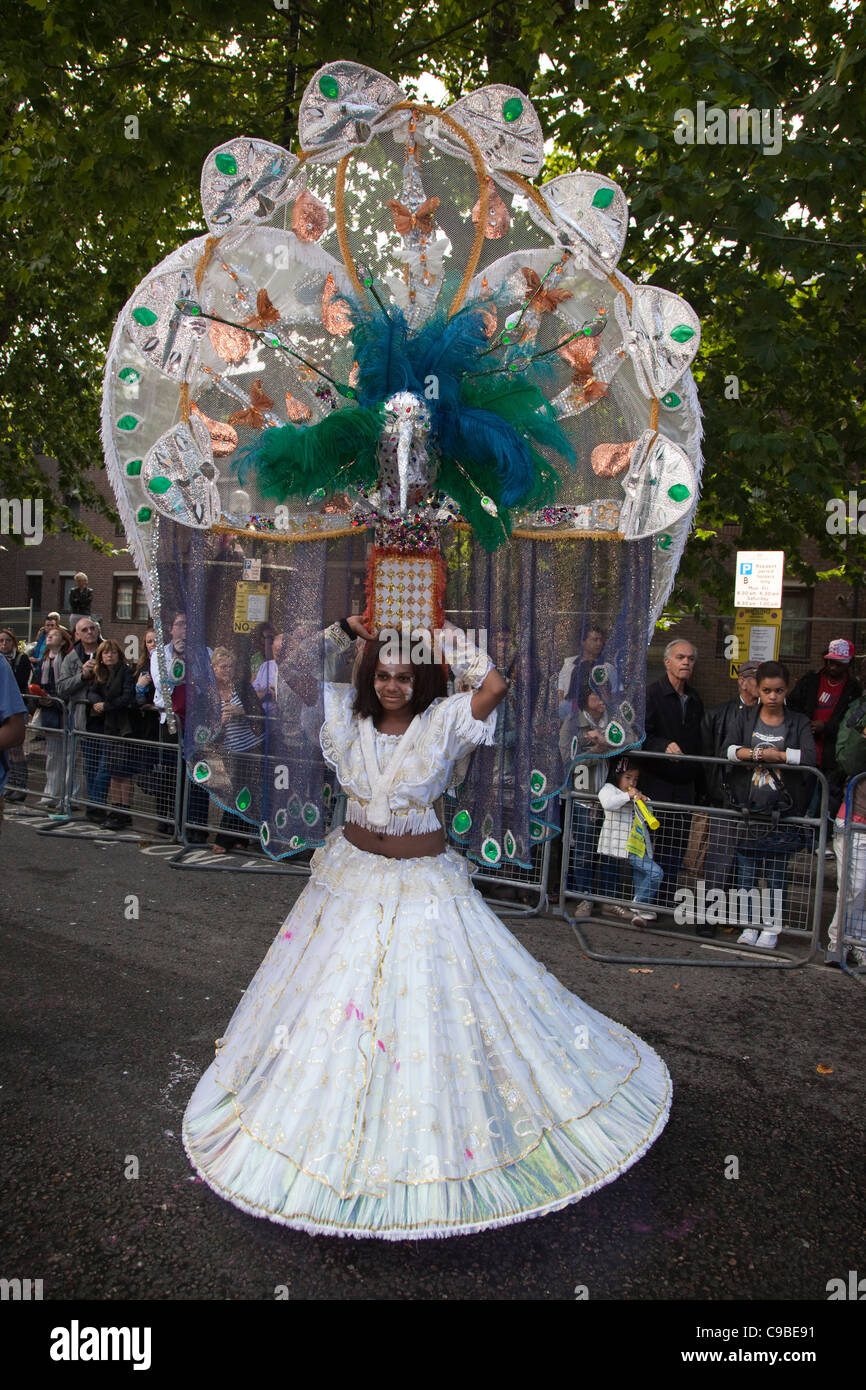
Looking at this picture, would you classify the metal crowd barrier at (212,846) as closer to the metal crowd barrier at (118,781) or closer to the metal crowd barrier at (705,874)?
the metal crowd barrier at (705,874)

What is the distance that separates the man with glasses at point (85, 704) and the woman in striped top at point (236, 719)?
6.27 meters

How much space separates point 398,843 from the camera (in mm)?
3338

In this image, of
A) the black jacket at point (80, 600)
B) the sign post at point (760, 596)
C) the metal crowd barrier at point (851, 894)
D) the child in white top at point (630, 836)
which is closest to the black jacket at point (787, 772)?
the metal crowd barrier at point (851, 894)

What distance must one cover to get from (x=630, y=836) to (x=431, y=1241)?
3800 mm

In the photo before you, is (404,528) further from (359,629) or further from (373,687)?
(373,687)

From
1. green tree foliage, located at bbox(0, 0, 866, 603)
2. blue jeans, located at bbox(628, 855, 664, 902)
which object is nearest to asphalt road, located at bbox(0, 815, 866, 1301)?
blue jeans, located at bbox(628, 855, 664, 902)

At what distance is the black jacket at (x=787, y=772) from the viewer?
20.6ft

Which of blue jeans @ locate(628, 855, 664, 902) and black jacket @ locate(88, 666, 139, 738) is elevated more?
black jacket @ locate(88, 666, 139, 738)

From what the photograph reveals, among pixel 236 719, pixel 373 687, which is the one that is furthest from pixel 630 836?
pixel 236 719

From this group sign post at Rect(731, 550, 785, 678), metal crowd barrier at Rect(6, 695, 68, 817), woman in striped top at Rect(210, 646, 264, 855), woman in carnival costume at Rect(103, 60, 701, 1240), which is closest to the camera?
woman in carnival costume at Rect(103, 60, 701, 1240)

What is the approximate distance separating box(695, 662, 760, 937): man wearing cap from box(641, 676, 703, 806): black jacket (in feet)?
0.28

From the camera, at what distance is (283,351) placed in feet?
10.8

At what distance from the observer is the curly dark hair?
3318 mm

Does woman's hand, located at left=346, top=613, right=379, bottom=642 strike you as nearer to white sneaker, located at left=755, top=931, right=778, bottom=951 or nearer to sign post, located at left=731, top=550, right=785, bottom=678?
white sneaker, located at left=755, top=931, right=778, bottom=951
